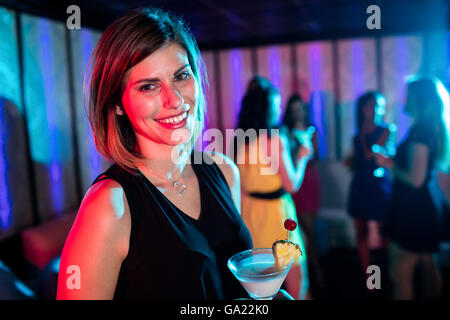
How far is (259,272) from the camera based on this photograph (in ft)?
3.22

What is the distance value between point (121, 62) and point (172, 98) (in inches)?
5.9

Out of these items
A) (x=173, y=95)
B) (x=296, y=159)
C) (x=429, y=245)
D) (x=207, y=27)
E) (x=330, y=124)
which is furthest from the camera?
(x=330, y=124)

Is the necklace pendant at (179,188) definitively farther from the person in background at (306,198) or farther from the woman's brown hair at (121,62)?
the person in background at (306,198)

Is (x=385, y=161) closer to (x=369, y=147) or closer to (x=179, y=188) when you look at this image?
(x=369, y=147)

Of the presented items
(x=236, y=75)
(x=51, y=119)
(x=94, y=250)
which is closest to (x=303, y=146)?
(x=51, y=119)

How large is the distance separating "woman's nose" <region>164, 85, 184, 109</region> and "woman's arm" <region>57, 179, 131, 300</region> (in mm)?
270

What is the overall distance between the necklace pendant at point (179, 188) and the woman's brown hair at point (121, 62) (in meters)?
0.14

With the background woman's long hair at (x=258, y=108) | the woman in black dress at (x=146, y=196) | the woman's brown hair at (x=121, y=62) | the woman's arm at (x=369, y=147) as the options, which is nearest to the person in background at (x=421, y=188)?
the woman's arm at (x=369, y=147)

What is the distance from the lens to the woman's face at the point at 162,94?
0.97 metres

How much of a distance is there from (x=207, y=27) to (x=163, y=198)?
136 inches

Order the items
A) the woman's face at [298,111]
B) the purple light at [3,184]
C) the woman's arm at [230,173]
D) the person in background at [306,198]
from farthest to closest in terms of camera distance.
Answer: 1. the woman's face at [298,111]
2. the person in background at [306,198]
3. the purple light at [3,184]
4. the woman's arm at [230,173]

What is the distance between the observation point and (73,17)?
3.34 feet

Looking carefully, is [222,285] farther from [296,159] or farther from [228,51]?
[228,51]
